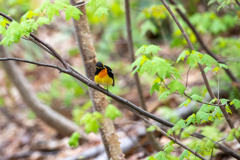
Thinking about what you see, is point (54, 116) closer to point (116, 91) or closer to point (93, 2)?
point (116, 91)

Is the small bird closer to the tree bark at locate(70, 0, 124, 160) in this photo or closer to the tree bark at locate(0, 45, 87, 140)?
the tree bark at locate(70, 0, 124, 160)

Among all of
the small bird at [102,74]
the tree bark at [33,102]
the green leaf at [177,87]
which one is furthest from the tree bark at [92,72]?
the tree bark at [33,102]

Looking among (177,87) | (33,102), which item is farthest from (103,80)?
(33,102)

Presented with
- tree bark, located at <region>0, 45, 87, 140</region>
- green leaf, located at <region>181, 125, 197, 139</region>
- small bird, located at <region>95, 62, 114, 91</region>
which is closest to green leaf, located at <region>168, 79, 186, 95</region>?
green leaf, located at <region>181, 125, 197, 139</region>

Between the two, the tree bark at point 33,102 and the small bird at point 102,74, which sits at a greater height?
the tree bark at point 33,102

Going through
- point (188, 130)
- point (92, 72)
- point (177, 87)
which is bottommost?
point (188, 130)

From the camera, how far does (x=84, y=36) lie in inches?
84.0

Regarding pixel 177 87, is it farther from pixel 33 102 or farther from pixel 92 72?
pixel 33 102

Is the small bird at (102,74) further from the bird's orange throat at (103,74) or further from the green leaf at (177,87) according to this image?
the green leaf at (177,87)

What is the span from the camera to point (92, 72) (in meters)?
2.22

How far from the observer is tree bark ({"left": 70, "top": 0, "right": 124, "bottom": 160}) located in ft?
6.98

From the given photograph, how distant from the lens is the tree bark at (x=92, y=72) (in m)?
2.13

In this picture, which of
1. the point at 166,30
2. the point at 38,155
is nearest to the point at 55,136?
the point at 38,155

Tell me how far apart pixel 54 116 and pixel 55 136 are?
2.71 feet
